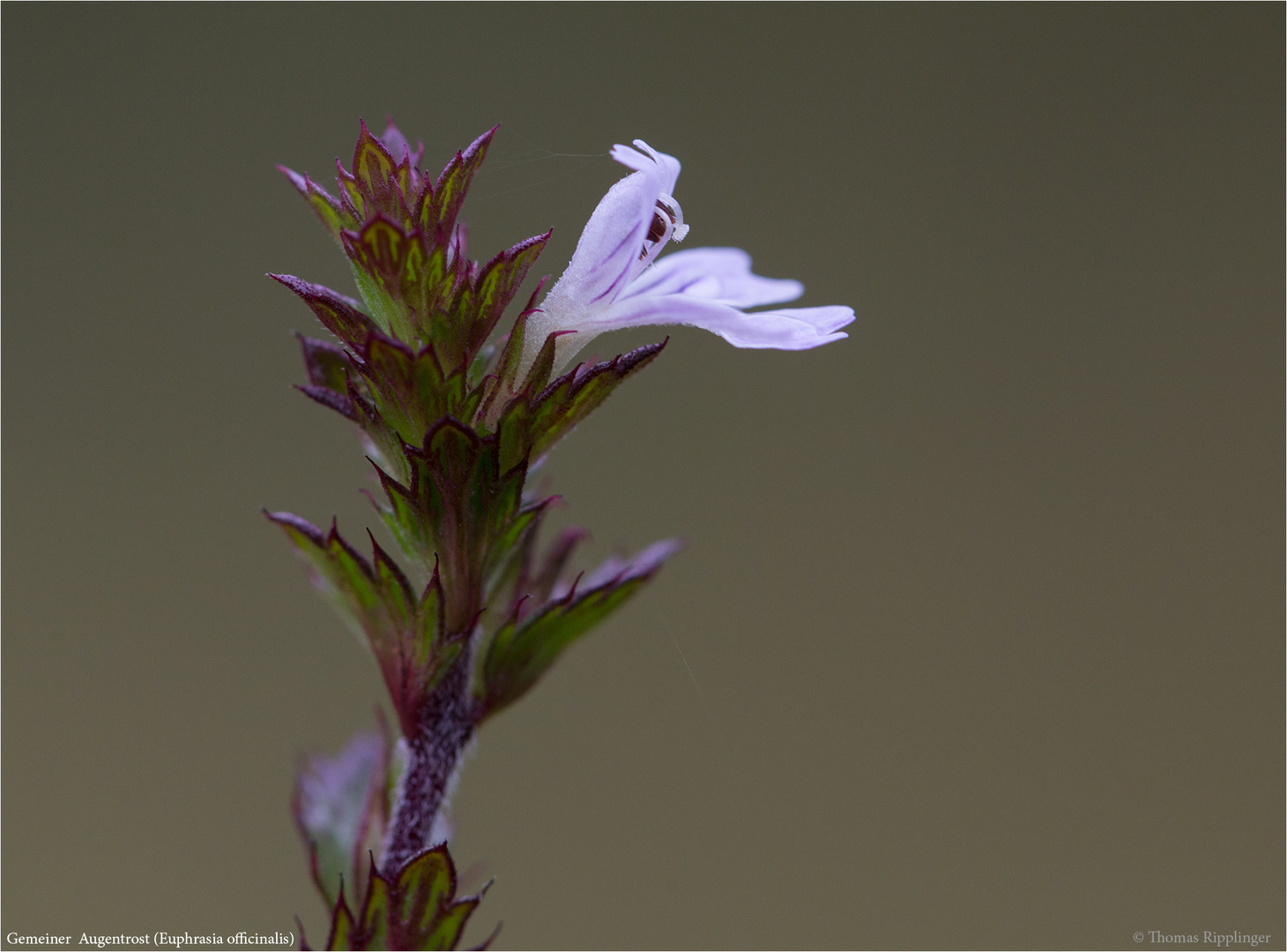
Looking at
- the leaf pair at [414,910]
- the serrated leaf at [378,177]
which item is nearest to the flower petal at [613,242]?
the serrated leaf at [378,177]

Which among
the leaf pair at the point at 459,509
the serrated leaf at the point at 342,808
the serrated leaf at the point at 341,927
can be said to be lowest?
the serrated leaf at the point at 341,927

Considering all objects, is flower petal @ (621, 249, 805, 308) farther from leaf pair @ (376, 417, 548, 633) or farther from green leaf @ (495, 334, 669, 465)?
leaf pair @ (376, 417, 548, 633)

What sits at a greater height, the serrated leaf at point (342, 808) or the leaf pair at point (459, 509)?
the leaf pair at point (459, 509)

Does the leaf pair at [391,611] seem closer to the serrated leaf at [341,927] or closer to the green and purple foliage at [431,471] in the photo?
the green and purple foliage at [431,471]

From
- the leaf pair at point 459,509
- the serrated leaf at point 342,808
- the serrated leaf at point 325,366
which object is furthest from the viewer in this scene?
the serrated leaf at point 342,808

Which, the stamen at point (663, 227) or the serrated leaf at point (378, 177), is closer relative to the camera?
the serrated leaf at point (378, 177)

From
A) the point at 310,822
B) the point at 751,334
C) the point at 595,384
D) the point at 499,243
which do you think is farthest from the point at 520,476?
the point at 499,243

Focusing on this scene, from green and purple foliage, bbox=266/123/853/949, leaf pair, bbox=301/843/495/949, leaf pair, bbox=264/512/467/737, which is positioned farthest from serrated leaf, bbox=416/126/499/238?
leaf pair, bbox=301/843/495/949

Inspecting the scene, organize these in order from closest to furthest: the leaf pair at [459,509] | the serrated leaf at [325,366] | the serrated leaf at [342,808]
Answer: the leaf pair at [459,509], the serrated leaf at [325,366], the serrated leaf at [342,808]
